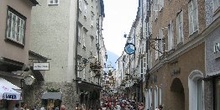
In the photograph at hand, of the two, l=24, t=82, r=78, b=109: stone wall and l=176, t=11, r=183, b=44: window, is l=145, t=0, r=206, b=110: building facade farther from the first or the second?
l=24, t=82, r=78, b=109: stone wall

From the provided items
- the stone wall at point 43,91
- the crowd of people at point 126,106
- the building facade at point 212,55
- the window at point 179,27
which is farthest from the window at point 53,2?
the building facade at point 212,55

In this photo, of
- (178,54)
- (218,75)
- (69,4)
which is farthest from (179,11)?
(69,4)

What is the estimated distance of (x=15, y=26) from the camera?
61.3 feet

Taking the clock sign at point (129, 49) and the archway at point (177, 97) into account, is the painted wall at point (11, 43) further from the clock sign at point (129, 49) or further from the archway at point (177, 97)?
the clock sign at point (129, 49)

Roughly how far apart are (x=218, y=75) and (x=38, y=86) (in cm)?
2035

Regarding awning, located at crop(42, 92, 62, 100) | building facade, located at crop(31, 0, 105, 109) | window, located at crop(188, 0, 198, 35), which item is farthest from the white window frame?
building facade, located at crop(31, 0, 105, 109)

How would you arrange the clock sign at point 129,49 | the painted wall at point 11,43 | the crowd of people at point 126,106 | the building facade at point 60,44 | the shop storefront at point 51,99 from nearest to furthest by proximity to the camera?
the painted wall at point 11,43 < the clock sign at point 129,49 < the shop storefront at point 51,99 < the building facade at point 60,44 < the crowd of people at point 126,106

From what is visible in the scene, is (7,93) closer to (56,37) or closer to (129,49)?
(129,49)

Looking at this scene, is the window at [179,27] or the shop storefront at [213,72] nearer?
the shop storefront at [213,72]

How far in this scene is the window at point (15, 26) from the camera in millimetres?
17797

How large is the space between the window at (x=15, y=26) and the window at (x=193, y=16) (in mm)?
8271

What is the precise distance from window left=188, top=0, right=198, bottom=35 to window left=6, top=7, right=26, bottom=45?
8.27 m

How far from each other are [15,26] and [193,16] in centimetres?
847

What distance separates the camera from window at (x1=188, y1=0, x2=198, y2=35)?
58.3 feet
